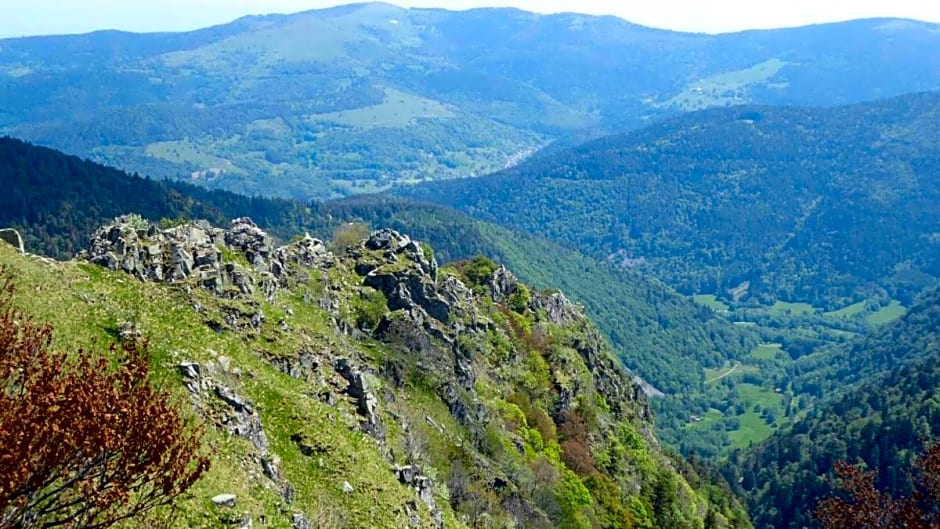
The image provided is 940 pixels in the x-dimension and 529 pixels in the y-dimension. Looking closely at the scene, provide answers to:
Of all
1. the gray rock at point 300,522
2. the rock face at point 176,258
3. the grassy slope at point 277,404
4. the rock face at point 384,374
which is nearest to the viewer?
the gray rock at point 300,522

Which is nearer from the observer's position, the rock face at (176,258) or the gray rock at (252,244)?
the rock face at (176,258)

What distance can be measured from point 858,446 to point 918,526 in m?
186

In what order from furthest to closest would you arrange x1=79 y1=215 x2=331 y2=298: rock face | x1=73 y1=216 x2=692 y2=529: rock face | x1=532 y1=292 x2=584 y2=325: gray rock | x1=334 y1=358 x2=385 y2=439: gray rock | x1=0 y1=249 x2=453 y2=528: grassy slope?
x1=532 y1=292 x2=584 y2=325: gray rock → x1=79 y1=215 x2=331 y2=298: rock face → x1=334 y1=358 x2=385 y2=439: gray rock → x1=73 y1=216 x2=692 y2=529: rock face → x1=0 y1=249 x2=453 y2=528: grassy slope

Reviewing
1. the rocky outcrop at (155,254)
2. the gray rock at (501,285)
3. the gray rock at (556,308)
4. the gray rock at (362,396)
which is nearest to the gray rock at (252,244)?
the rocky outcrop at (155,254)

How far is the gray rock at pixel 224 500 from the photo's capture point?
30.6 meters

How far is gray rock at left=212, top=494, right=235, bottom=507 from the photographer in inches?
1206

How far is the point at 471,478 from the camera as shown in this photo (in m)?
57.0

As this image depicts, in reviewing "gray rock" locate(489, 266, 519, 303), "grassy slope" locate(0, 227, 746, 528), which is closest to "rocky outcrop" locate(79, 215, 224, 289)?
"grassy slope" locate(0, 227, 746, 528)

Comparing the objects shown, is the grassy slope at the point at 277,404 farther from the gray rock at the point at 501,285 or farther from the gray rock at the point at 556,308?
the gray rock at the point at 556,308

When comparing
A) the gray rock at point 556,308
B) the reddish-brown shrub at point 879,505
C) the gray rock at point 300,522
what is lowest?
the gray rock at point 556,308

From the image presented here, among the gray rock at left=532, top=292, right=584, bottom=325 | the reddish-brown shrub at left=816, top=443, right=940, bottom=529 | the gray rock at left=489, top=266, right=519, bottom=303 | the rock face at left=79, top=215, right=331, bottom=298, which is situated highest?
the rock face at left=79, top=215, right=331, bottom=298

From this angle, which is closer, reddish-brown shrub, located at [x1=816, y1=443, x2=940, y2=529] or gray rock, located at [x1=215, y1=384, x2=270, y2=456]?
reddish-brown shrub, located at [x1=816, y1=443, x2=940, y2=529]

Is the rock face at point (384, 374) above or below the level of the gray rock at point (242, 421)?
below

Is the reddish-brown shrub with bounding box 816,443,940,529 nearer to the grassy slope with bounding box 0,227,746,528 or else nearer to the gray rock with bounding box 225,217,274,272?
the grassy slope with bounding box 0,227,746,528
